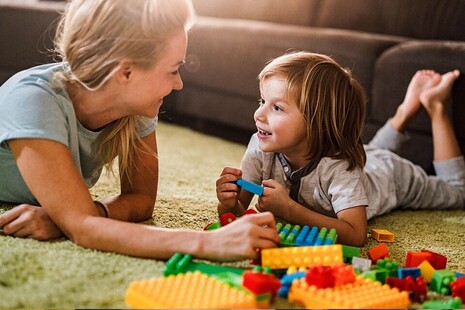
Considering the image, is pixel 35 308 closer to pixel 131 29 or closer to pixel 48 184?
pixel 48 184

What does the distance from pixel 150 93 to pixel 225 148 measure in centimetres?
111

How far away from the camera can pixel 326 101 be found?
1.32 m

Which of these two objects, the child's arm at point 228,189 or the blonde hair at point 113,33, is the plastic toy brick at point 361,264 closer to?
the child's arm at point 228,189

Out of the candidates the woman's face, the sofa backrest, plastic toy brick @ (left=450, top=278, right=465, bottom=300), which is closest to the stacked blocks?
plastic toy brick @ (left=450, top=278, right=465, bottom=300)

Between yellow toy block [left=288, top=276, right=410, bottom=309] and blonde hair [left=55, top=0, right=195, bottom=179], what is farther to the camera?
blonde hair [left=55, top=0, right=195, bottom=179]

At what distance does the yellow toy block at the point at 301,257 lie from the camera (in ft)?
3.34

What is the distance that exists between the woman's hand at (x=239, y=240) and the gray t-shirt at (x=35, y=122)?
310 millimetres

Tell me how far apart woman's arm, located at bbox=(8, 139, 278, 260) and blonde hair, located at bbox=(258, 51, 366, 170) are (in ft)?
1.09

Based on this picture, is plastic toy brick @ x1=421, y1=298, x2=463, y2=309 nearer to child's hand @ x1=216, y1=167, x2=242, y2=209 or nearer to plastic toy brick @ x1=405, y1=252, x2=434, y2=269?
plastic toy brick @ x1=405, y1=252, x2=434, y2=269

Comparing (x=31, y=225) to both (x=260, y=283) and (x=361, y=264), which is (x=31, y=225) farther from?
(x=361, y=264)

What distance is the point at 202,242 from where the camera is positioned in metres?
1.02

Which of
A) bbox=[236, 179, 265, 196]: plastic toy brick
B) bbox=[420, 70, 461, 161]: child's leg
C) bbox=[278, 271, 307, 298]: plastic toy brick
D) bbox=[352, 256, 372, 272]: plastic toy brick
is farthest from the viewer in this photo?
bbox=[420, 70, 461, 161]: child's leg

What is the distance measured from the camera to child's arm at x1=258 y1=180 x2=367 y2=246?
1.23 meters

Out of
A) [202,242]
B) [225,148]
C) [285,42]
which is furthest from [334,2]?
[202,242]
